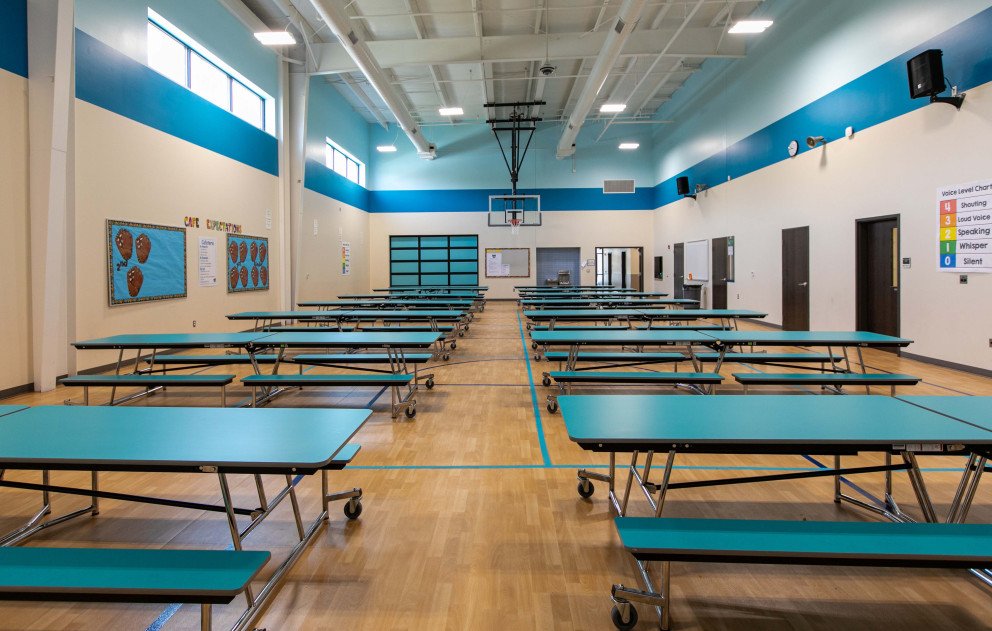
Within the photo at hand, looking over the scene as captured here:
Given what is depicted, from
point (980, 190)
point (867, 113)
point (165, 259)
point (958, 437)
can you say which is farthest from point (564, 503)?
point (867, 113)

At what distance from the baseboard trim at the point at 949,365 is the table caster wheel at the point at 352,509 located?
6257 mm

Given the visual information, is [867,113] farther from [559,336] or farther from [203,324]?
[203,324]

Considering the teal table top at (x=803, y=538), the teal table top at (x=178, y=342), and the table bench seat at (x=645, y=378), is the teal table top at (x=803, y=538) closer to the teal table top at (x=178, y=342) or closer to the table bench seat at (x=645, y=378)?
the table bench seat at (x=645, y=378)

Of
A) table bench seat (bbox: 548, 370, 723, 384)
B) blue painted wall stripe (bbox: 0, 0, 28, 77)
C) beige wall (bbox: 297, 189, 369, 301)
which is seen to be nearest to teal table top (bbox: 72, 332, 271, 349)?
table bench seat (bbox: 548, 370, 723, 384)

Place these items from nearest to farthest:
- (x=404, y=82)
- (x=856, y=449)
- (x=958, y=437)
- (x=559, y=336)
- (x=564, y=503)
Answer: (x=958, y=437) < (x=856, y=449) < (x=564, y=503) < (x=559, y=336) < (x=404, y=82)

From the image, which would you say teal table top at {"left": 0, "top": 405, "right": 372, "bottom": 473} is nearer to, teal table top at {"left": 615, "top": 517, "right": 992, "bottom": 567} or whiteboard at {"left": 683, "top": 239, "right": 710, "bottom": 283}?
teal table top at {"left": 615, "top": 517, "right": 992, "bottom": 567}

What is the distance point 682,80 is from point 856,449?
14109mm

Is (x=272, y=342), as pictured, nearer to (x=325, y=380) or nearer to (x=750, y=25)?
(x=325, y=380)

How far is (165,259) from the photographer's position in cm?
725

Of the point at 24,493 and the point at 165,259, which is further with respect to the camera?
the point at 165,259

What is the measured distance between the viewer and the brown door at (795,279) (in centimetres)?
886

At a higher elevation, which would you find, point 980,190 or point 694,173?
point 694,173

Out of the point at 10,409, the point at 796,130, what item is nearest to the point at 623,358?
the point at 10,409

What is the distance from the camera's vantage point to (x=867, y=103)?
7312mm
